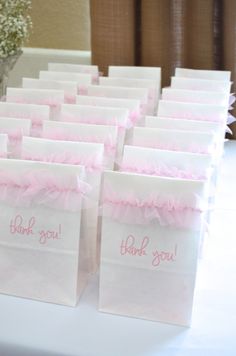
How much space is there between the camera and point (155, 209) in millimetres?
732

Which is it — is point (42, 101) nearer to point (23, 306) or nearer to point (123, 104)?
point (123, 104)

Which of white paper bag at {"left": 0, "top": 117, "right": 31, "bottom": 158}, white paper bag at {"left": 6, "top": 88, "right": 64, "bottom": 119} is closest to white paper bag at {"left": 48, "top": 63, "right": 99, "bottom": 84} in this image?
white paper bag at {"left": 6, "top": 88, "right": 64, "bottom": 119}

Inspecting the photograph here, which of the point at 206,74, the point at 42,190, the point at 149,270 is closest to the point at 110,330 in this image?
the point at 149,270

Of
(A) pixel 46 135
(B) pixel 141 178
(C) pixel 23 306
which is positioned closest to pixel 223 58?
(A) pixel 46 135

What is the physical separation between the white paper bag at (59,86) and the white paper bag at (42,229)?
0.50 metres

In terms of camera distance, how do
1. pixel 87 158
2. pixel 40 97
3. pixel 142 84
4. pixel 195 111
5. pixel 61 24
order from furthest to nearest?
pixel 61 24, pixel 142 84, pixel 40 97, pixel 195 111, pixel 87 158

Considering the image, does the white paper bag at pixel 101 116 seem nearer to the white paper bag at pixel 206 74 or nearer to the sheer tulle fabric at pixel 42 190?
the sheer tulle fabric at pixel 42 190

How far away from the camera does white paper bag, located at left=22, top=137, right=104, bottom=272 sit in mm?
854

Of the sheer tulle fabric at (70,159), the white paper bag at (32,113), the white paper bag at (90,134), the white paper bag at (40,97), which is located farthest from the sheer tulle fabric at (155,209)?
the white paper bag at (40,97)

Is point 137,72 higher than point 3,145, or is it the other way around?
point 137,72

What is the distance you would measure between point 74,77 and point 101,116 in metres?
0.35

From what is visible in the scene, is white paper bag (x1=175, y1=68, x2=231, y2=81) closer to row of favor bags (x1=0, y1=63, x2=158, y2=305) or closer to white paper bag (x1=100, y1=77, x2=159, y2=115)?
white paper bag (x1=100, y1=77, x2=159, y2=115)

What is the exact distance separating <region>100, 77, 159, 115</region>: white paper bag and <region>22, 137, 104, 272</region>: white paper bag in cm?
46

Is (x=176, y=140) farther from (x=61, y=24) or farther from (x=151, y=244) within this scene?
(x=61, y=24)
